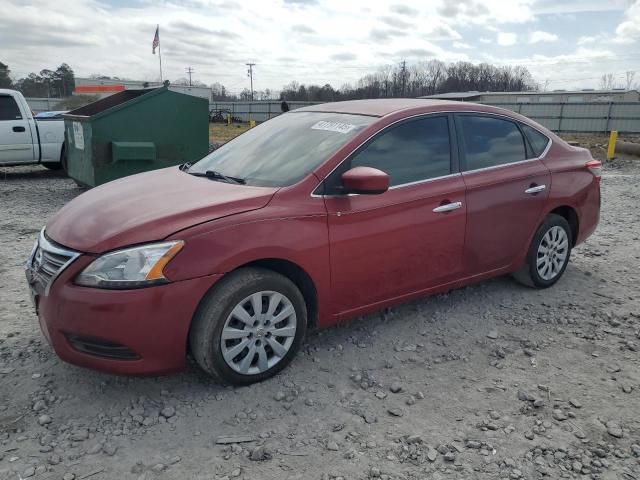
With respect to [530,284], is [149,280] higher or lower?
higher

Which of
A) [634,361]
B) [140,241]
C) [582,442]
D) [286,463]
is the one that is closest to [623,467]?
[582,442]

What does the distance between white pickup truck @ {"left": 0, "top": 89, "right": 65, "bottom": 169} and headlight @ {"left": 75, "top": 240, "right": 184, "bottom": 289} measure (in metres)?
9.19

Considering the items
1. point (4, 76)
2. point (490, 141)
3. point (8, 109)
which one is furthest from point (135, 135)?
point (4, 76)

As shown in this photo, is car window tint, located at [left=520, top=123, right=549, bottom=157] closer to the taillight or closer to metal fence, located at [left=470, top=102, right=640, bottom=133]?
the taillight

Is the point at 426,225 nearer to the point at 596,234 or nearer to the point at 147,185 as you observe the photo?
the point at 147,185

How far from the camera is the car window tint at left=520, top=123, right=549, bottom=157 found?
4532 mm

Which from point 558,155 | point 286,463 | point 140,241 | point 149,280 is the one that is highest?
point 558,155

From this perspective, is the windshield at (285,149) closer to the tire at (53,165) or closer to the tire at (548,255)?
the tire at (548,255)

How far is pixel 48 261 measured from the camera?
2967 mm

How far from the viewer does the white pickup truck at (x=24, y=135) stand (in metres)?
10.3

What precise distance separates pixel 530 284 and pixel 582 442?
216cm

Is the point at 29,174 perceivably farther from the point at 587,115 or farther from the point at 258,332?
the point at 587,115

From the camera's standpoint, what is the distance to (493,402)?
3.05 meters

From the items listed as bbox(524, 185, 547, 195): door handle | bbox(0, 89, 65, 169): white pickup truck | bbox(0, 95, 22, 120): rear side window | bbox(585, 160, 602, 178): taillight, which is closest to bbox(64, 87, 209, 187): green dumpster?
bbox(0, 89, 65, 169): white pickup truck
